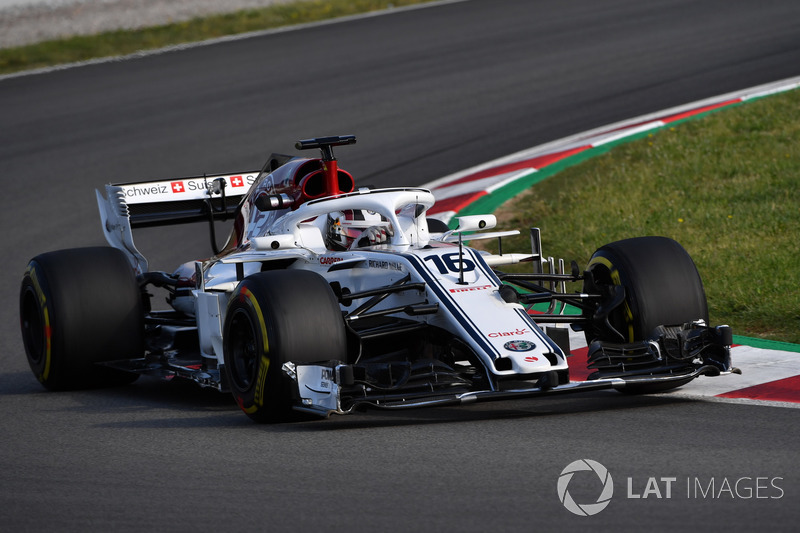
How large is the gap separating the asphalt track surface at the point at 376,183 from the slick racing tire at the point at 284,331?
19 centimetres

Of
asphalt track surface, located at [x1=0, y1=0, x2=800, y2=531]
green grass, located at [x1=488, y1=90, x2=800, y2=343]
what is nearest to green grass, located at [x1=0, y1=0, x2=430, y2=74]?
asphalt track surface, located at [x1=0, y1=0, x2=800, y2=531]

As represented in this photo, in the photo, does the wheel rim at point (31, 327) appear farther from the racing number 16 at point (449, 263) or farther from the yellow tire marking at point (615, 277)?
the yellow tire marking at point (615, 277)

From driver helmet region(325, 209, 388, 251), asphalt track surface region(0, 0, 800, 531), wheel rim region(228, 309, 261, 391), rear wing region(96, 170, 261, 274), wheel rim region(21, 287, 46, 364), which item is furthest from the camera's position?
rear wing region(96, 170, 261, 274)

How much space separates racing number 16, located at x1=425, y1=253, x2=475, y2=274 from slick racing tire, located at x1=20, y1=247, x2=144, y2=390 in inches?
93.8

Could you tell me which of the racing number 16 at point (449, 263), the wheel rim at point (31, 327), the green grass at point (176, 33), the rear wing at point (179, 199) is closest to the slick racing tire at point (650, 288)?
the racing number 16 at point (449, 263)

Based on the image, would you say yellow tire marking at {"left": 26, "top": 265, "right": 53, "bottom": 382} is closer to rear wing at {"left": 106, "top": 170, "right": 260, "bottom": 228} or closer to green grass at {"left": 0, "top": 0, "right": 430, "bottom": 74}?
rear wing at {"left": 106, "top": 170, "right": 260, "bottom": 228}

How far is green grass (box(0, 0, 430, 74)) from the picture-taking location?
23.0 meters

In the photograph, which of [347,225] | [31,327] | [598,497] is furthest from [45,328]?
[598,497]

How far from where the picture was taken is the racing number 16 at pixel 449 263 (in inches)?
295

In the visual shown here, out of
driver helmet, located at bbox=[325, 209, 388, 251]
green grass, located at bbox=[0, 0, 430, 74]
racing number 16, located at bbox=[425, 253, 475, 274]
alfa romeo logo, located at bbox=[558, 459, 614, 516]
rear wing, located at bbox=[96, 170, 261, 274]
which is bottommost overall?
alfa romeo logo, located at bbox=[558, 459, 614, 516]

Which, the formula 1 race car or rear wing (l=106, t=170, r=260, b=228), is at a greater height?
rear wing (l=106, t=170, r=260, b=228)

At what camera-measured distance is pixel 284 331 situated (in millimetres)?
6949

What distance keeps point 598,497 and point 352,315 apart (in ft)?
8.19

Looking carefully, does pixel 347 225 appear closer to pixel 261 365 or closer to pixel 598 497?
pixel 261 365
